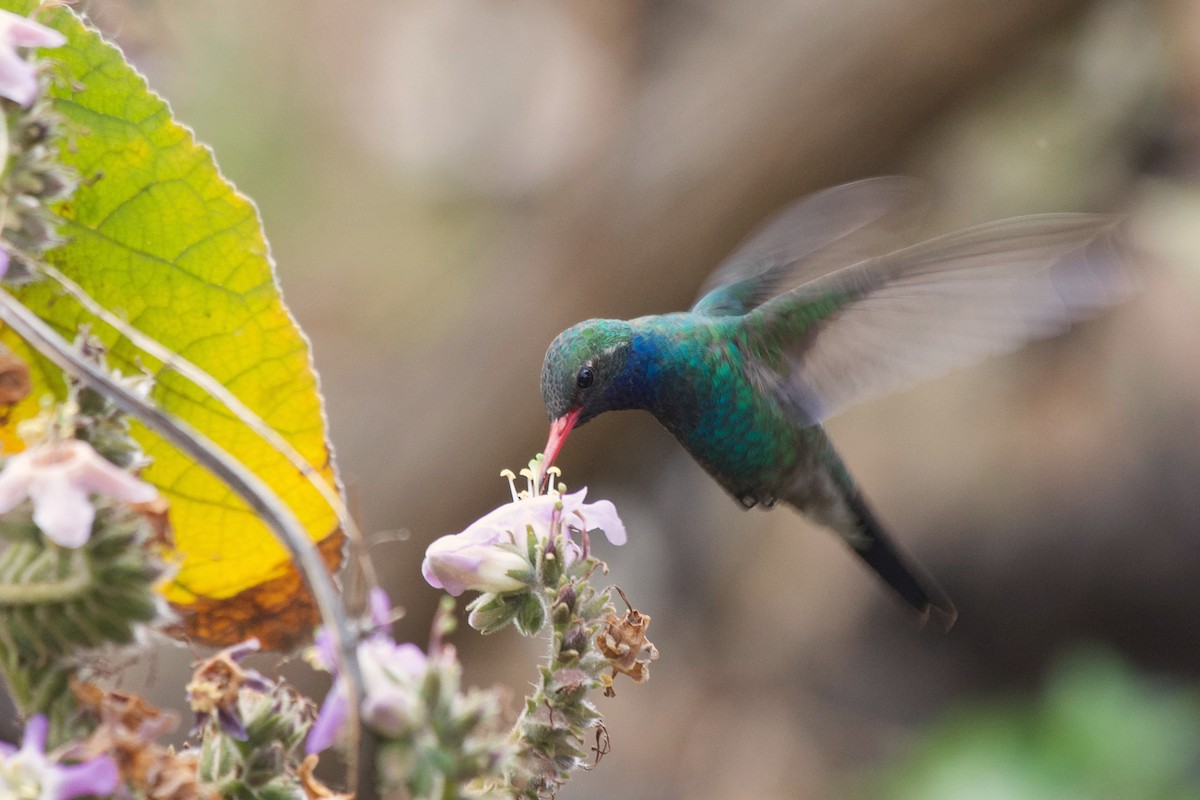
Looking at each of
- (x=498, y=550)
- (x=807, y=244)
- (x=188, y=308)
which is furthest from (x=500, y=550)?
(x=807, y=244)

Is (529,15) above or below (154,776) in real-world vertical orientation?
above

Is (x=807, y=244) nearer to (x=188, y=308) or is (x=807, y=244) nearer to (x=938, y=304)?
(x=938, y=304)

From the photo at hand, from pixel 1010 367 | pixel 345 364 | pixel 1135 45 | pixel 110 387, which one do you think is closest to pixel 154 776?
pixel 110 387

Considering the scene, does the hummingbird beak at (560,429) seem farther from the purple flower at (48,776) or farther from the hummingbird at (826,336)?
the purple flower at (48,776)

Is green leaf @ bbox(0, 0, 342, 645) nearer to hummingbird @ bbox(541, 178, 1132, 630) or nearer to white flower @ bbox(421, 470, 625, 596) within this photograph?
white flower @ bbox(421, 470, 625, 596)

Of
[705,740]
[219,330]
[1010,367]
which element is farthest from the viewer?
[705,740]

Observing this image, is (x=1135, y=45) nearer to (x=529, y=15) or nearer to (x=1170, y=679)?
(x=1170, y=679)

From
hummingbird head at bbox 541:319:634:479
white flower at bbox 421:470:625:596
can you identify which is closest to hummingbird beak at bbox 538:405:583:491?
hummingbird head at bbox 541:319:634:479
